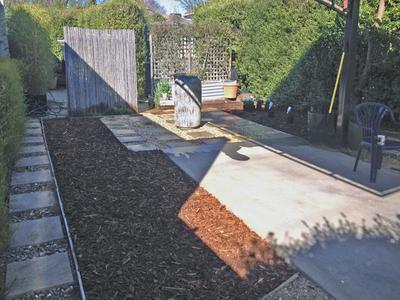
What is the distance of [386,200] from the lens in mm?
3906

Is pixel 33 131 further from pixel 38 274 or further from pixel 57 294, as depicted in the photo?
pixel 57 294

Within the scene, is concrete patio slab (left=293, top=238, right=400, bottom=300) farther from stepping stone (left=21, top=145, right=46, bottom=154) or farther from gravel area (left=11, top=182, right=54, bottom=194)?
stepping stone (left=21, top=145, right=46, bottom=154)

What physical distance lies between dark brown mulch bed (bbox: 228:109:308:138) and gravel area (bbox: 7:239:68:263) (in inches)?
200

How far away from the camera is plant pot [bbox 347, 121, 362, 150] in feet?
18.9

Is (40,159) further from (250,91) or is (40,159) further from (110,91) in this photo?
(250,91)

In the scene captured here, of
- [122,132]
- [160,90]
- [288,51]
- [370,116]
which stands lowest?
[122,132]

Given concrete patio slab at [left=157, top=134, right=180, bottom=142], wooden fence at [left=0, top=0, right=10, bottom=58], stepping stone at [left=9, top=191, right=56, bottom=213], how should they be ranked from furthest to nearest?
wooden fence at [left=0, top=0, right=10, bottom=58], concrete patio slab at [left=157, top=134, right=180, bottom=142], stepping stone at [left=9, top=191, right=56, bottom=213]

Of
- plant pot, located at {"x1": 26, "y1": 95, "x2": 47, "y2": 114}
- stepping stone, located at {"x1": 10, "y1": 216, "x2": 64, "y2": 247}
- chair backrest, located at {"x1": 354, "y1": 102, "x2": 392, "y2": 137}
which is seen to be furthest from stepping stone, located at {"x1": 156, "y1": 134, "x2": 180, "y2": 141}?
plant pot, located at {"x1": 26, "y1": 95, "x2": 47, "y2": 114}

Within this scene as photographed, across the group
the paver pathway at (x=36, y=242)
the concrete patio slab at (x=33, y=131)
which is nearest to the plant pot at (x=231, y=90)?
the concrete patio slab at (x=33, y=131)

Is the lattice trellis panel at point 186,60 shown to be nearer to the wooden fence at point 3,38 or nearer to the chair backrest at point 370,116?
the wooden fence at point 3,38

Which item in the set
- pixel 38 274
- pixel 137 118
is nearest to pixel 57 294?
pixel 38 274

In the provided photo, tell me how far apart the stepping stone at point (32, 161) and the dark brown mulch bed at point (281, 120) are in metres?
4.41

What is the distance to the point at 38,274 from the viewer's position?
8.24 ft

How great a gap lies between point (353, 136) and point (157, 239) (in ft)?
13.1
